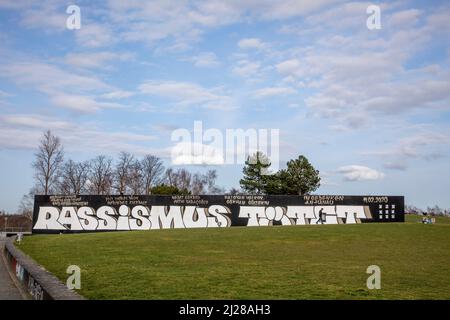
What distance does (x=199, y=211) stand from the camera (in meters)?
50.2

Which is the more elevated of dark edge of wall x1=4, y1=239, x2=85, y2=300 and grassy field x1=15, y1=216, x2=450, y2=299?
dark edge of wall x1=4, y1=239, x2=85, y2=300

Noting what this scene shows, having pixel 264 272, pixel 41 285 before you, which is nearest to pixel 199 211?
pixel 264 272

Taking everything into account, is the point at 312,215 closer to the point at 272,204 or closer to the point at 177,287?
the point at 272,204

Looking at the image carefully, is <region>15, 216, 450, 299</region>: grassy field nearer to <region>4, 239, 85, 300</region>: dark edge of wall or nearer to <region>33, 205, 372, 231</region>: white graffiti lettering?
<region>4, 239, 85, 300</region>: dark edge of wall

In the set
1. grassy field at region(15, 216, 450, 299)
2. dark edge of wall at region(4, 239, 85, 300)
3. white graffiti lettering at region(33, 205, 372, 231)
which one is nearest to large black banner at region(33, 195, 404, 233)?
white graffiti lettering at region(33, 205, 372, 231)

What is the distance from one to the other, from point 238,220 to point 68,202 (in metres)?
19.1

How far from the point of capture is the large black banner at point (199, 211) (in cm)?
4903

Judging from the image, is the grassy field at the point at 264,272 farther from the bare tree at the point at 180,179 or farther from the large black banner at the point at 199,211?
the bare tree at the point at 180,179

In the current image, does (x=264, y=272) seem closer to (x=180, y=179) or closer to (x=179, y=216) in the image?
(x=179, y=216)

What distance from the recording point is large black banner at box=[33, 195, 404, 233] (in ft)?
161

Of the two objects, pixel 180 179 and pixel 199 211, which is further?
pixel 180 179

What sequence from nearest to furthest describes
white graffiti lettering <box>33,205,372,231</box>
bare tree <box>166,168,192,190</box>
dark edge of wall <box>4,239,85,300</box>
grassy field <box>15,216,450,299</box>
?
1. dark edge of wall <box>4,239,85,300</box>
2. grassy field <box>15,216,450,299</box>
3. white graffiti lettering <box>33,205,372,231</box>
4. bare tree <box>166,168,192,190</box>
